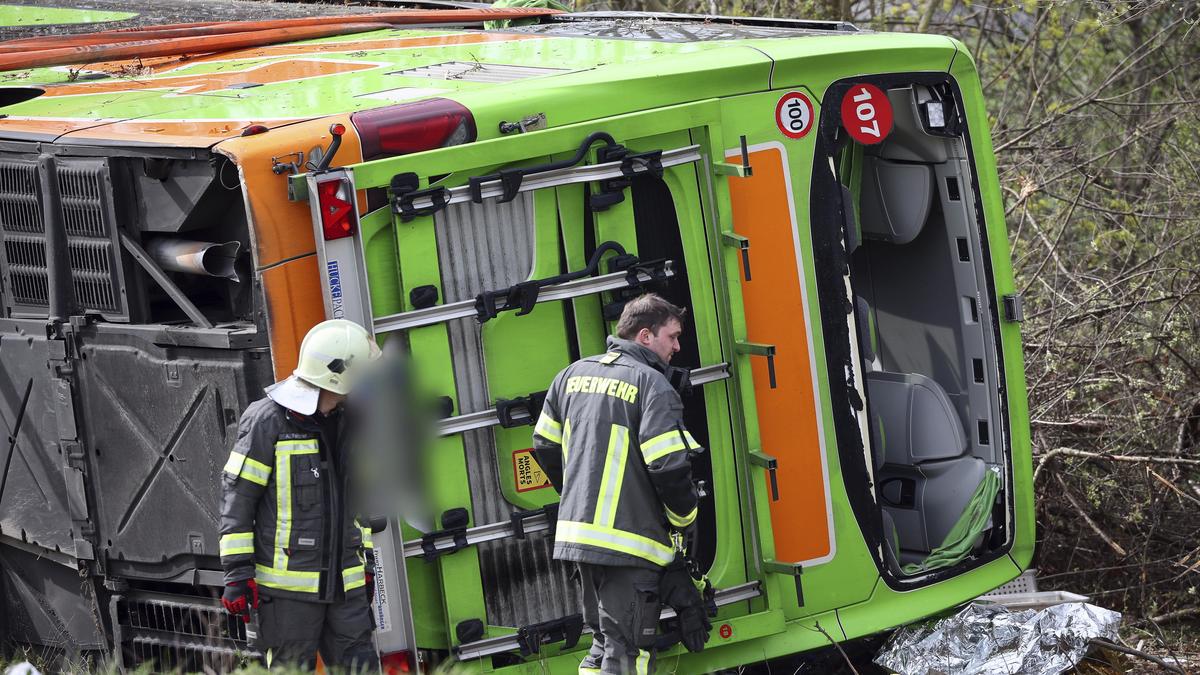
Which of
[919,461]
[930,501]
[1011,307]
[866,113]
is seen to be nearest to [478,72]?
[866,113]

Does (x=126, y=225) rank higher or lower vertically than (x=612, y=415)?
higher

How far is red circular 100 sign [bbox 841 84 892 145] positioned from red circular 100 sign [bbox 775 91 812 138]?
192mm

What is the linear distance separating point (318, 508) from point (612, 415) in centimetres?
98

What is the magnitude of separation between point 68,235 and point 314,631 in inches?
62.0

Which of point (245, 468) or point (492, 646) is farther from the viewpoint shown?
point (492, 646)

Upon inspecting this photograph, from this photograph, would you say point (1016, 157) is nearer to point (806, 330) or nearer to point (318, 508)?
point (806, 330)

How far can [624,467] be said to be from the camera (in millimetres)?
4598

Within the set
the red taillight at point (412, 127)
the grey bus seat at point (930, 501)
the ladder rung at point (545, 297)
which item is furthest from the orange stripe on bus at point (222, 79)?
the grey bus seat at point (930, 501)

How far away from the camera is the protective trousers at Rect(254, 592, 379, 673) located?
14.9 feet

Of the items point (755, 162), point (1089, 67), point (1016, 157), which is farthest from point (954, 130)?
point (1089, 67)

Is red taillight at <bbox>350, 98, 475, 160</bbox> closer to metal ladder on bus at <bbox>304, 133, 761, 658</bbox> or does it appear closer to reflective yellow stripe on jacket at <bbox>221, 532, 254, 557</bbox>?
metal ladder on bus at <bbox>304, 133, 761, 658</bbox>

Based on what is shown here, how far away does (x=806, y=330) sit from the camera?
5105mm

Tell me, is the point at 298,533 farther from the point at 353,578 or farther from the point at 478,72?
the point at 478,72

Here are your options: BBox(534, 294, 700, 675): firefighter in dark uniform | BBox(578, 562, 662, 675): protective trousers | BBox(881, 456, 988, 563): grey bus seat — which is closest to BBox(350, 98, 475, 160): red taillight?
BBox(534, 294, 700, 675): firefighter in dark uniform
